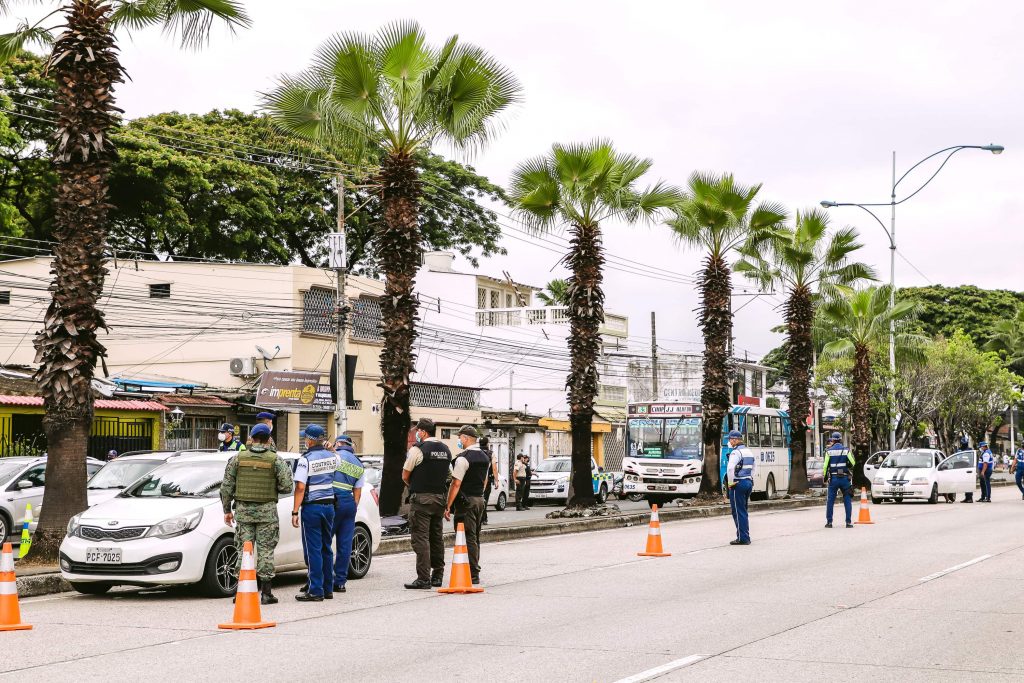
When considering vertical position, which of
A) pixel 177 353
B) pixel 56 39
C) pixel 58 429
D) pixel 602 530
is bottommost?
pixel 602 530

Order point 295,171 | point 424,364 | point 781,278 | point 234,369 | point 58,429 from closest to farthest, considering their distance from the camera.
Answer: point 58,429
point 234,369
point 781,278
point 295,171
point 424,364

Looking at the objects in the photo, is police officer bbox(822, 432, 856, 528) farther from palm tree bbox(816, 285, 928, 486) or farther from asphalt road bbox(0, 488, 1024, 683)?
palm tree bbox(816, 285, 928, 486)

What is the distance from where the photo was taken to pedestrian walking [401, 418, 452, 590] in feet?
45.2

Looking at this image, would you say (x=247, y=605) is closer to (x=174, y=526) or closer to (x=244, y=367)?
(x=174, y=526)

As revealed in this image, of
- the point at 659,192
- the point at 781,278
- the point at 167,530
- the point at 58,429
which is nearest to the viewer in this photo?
the point at 167,530

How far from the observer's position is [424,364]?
55.8m

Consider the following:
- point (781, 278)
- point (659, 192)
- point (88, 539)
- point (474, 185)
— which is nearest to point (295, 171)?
point (474, 185)

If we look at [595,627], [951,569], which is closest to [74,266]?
[595,627]

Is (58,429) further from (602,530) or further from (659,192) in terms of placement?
(659,192)

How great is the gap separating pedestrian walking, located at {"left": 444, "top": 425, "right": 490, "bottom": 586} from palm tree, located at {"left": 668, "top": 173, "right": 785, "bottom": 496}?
2085 cm

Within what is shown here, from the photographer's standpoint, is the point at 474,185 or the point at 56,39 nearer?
the point at 56,39

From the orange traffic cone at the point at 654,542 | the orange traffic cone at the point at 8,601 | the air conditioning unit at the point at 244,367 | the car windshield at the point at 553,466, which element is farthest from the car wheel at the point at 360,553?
the car windshield at the point at 553,466

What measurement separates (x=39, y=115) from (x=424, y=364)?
68.2 ft

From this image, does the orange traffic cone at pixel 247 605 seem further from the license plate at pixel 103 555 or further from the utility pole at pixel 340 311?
the utility pole at pixel 340 311
